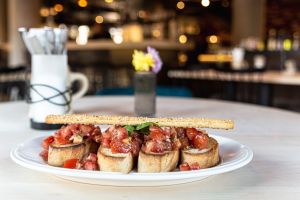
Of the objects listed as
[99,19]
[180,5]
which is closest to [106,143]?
[180,5]

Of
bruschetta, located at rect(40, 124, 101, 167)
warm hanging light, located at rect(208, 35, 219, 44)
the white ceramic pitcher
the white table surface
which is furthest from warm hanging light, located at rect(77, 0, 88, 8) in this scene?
bruschetta, located at rect(40, 124, 101, 167)

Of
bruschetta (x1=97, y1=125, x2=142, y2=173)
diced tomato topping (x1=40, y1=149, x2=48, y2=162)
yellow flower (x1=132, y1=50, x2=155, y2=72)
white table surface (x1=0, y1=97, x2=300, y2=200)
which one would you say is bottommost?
white table surface (x1=0, y1=97, x2=300, y2=200)

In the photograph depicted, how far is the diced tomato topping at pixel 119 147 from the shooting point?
95cm

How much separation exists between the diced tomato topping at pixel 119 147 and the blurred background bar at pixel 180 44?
1033mm

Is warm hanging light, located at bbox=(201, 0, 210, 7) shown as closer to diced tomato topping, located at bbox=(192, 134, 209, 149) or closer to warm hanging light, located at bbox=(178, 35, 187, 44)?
warm hanging light, located at bbox=(178, 35, 187, 44)

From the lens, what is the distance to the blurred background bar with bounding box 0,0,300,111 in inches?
208

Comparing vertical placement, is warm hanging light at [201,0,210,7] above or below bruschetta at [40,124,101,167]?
above

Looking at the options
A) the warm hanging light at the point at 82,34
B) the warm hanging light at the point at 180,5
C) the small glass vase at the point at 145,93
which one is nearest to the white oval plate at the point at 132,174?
the small glass vase at the point at 145,93

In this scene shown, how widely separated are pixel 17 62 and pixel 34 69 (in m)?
8.44

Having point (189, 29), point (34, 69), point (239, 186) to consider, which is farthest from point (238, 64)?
point (189, 29)

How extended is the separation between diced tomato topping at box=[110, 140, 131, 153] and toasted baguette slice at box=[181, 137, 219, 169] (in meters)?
0.11

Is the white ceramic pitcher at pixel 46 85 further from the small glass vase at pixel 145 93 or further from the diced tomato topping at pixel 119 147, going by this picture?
the diced tomato topping at pixel 119 147

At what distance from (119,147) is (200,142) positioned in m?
0.17

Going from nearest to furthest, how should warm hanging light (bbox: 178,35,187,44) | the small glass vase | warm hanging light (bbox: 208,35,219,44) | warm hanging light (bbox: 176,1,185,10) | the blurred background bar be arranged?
the small glass vase
the blurred background bar
warm hanging light (bbox: 178,35,187,44)
warm hanging light (bbox: 208,35,219,44)
warm hanging light (bbox: 176,1,185,10)
